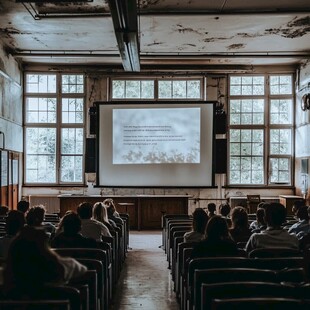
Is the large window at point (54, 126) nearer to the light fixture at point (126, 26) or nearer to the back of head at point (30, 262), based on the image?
the light fixture at point (126, 26)

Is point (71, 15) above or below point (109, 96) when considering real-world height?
above

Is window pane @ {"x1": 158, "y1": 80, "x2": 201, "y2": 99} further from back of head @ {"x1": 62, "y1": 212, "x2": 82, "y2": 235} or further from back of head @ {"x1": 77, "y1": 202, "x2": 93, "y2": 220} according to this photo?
back of head @ {"x1": 62, "y1": 212, "x2": 82, "y2": 235}

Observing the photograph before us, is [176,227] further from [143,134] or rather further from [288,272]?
[143,134]

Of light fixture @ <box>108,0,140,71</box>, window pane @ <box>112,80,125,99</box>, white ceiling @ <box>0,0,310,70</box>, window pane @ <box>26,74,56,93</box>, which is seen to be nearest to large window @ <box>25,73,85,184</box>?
window pane @ <box>26,74,56,93</box>

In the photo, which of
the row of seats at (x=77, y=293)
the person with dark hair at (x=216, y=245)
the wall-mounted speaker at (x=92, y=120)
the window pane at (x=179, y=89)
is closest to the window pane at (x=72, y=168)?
the wall-mounted speaker at (x=92, y=120)

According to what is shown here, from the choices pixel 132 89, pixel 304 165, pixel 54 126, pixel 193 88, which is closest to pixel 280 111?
pixel 304 165

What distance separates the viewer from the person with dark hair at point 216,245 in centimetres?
339

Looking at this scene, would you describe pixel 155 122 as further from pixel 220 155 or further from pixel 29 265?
pixel 29 265

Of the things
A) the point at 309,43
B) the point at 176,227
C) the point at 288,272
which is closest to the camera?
the point at 288,272

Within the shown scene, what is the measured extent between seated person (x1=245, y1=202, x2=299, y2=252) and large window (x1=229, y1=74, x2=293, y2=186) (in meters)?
8.24

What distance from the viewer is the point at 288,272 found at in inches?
106

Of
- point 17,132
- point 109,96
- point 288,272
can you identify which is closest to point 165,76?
point 109,96

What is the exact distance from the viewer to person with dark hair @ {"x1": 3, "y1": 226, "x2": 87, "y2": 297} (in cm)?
214

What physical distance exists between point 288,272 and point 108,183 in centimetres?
921
